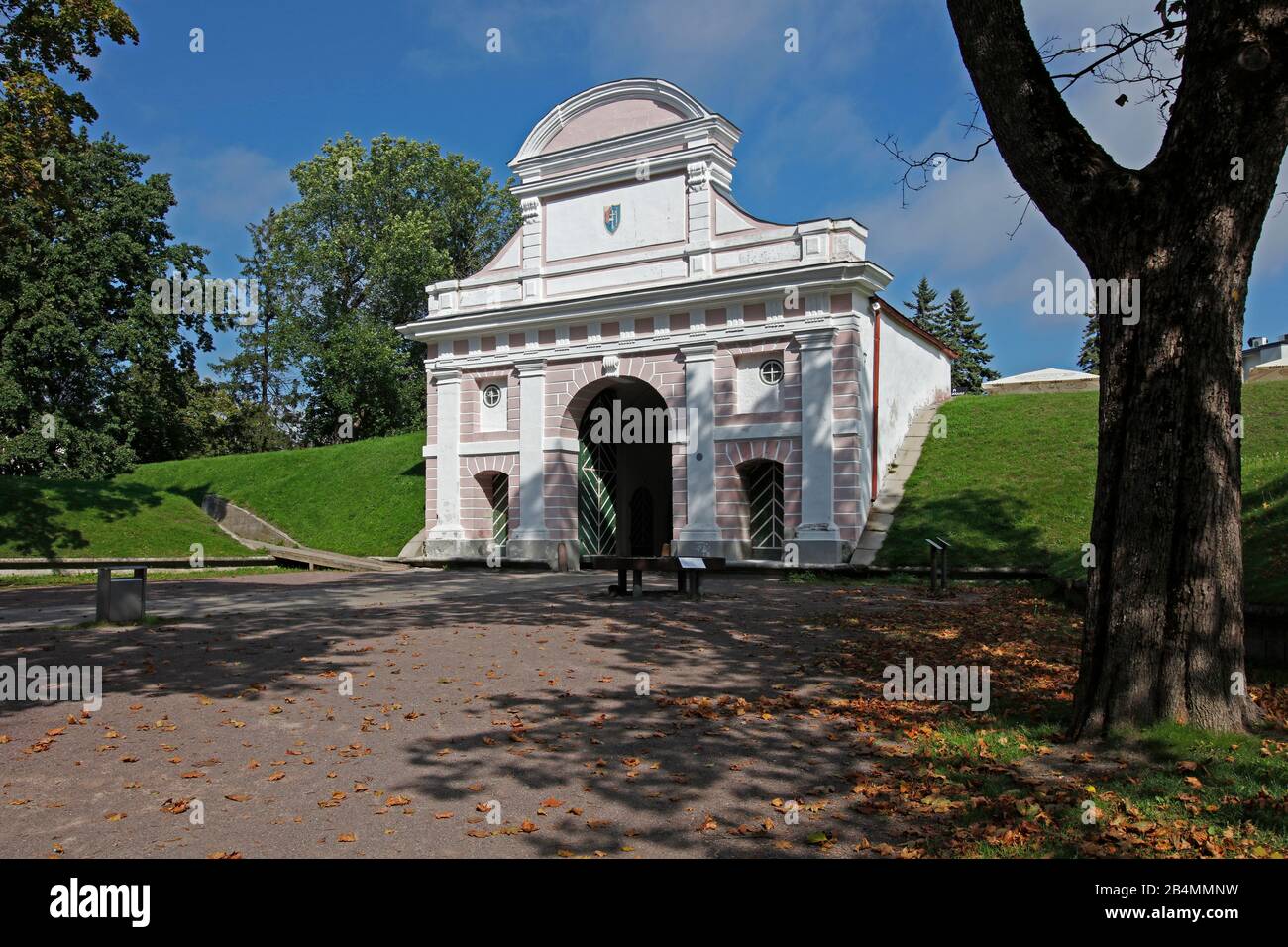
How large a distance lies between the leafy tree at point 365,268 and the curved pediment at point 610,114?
15988 millimetres

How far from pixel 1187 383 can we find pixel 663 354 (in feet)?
61.0

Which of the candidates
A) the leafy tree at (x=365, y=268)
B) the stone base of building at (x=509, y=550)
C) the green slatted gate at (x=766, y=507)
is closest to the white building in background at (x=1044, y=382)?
the green slatted gate at (x=766, y=507)

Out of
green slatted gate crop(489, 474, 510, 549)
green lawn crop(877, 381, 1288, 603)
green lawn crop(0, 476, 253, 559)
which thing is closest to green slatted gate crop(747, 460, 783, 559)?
green lawn crop(877, 381, 1288, 603)

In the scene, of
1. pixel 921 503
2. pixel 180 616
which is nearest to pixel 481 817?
pixel 180 616

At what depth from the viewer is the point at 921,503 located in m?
22.4

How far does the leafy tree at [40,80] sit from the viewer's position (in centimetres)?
1590

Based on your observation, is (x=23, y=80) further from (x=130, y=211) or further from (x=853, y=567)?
(x=853, y=567)

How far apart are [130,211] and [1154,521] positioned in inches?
1197

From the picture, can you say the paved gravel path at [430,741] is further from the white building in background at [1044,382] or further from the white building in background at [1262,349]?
the white building in background at [1262,349]

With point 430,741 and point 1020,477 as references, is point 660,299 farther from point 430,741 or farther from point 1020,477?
point 430,741

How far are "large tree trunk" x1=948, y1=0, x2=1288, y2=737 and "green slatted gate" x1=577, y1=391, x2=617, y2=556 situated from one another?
19990mm

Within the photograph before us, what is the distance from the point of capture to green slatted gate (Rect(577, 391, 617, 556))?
85.0 ft

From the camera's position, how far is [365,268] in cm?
4281

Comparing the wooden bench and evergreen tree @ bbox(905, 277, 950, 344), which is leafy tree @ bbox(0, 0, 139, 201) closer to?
the wooden bench
